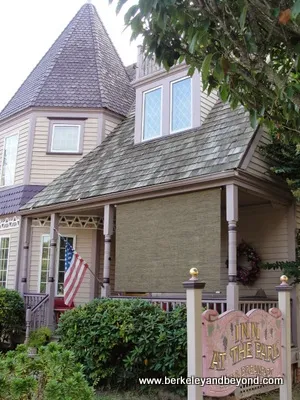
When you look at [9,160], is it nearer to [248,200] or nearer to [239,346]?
[248,200]

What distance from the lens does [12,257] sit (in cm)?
1308

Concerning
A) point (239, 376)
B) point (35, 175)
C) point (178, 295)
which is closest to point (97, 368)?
point (178, 295)

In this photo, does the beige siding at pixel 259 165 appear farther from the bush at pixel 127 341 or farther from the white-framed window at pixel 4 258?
the white-framed window at pixel 4 258

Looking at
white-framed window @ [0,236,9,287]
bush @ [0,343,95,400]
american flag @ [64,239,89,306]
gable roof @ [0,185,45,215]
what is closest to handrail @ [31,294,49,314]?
american flag @ [64,239,89,306]

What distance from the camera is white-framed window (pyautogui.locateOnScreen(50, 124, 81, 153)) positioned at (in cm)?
1359

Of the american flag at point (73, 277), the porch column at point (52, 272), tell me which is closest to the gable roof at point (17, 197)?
the porch column at point (52, 272)

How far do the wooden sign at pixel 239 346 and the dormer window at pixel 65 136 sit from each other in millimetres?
9445

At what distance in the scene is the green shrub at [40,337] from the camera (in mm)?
10214

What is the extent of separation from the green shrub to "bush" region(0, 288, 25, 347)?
69 cm

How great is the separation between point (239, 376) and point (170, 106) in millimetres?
7627

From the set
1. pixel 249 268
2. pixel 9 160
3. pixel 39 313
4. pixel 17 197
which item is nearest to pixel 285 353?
pixel 249 268

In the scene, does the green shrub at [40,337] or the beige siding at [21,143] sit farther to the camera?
the beige siding at [21,143]

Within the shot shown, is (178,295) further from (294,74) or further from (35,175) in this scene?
(35,175)

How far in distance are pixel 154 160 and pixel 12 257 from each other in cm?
567
